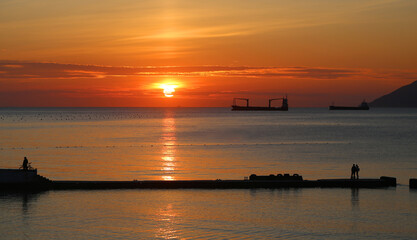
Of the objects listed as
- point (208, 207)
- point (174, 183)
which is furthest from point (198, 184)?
point (208, 207)

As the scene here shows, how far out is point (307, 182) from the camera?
155 feet

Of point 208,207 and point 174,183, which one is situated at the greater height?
point 174,183

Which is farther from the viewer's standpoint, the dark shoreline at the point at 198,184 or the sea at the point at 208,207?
the dark shoreline at the point at 198,184

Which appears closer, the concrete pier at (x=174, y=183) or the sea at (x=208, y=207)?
the sea at (x=208, y=207)

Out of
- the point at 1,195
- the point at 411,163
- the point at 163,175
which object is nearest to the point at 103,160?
the point at 163,175

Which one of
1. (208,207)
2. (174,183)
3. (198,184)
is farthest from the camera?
(174,183)

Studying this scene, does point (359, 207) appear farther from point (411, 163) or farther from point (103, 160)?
point (103, 160)

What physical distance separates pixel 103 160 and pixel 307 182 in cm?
3129

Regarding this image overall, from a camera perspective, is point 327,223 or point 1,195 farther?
point 1,195

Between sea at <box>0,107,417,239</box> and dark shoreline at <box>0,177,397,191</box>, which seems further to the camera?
dark shoreline at <box>0,177,397,191</box>

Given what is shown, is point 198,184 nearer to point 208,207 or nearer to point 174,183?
point 174,183

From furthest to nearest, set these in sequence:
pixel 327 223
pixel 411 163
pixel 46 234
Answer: pixel 411 163 < pixel 327 223 < pixel 46 234

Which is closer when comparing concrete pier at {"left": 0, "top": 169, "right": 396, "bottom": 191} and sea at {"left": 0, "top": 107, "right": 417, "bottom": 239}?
sea at {"left": 0, "top": 107, "right": 417, "bottom": 239}

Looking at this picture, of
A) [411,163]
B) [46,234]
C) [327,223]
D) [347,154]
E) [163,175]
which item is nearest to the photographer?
[46,234]
